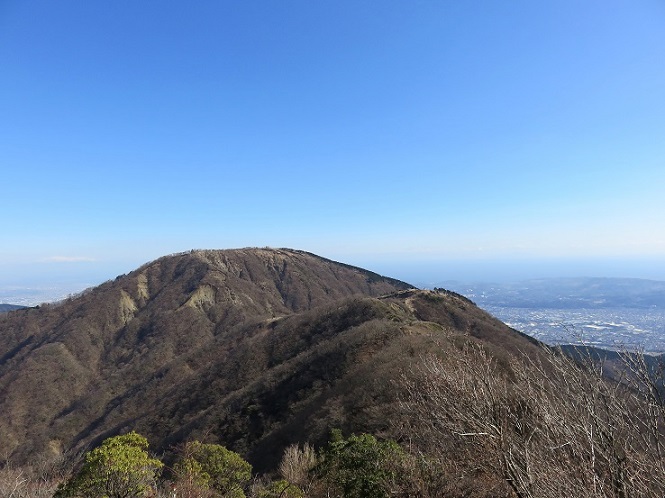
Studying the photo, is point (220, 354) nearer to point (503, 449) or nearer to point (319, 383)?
point (319, 383)

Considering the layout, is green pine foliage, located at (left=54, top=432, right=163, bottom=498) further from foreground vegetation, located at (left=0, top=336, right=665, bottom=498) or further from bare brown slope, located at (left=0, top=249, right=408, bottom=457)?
bare brown slope, located at (left=0, top=249, right=408, bottom=457)

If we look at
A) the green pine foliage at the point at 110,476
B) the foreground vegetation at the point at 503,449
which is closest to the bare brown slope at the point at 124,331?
the green pine foliage at the point at 110,476

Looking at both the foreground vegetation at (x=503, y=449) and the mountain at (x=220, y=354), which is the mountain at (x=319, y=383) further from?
the mountain at (x=220, y=354)

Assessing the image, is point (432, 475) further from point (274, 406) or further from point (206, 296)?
point (206, 296)

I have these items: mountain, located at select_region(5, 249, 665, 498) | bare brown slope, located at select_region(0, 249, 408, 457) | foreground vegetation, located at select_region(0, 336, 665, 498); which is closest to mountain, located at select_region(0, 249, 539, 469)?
mountain, located at select_region(5, 249, 665, 498)

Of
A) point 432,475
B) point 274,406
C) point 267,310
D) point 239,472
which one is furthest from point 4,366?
point 432,475

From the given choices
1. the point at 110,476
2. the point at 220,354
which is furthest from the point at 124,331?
the point at 110,476
